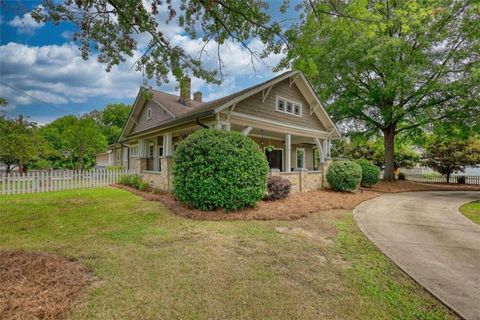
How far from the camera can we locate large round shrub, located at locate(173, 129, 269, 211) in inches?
278

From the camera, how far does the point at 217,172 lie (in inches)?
279

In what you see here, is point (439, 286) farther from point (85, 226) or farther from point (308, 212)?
point (85, 226)

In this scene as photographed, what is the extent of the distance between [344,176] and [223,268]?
34.2 ft

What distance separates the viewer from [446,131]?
1627 cm

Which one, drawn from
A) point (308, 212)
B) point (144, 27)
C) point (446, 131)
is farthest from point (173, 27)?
point (446, 131)

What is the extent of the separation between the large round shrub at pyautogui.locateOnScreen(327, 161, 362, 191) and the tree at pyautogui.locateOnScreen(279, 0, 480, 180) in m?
6.46

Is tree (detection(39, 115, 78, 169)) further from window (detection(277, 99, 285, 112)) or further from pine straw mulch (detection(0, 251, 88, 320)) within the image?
pine straw mulch (detection(0, 251, 88, 320))

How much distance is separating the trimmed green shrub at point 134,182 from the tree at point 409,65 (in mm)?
12212

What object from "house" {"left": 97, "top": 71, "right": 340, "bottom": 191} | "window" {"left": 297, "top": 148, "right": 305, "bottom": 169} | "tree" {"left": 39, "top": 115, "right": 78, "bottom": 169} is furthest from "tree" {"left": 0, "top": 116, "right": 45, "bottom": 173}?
"window" {"left": 297, "top": 148, "right": 305, "bottom": 169}

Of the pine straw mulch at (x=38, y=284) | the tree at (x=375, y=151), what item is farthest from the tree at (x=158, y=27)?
the tree at (x=375, y=151)

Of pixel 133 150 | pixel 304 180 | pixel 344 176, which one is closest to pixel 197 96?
pixel 133 150

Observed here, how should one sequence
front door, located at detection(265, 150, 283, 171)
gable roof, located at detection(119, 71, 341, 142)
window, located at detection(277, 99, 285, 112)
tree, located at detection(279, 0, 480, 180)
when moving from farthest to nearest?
front door, located at detection(265, 150, 283, 171), tree, located at detection(279, 0, 480, 180), window, located at detection(277, 99, 285, 112), gable roof, located at detection(119, 71, 341, 142)

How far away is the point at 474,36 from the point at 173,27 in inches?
709

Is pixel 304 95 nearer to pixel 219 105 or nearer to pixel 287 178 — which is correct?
pixel 287 178
